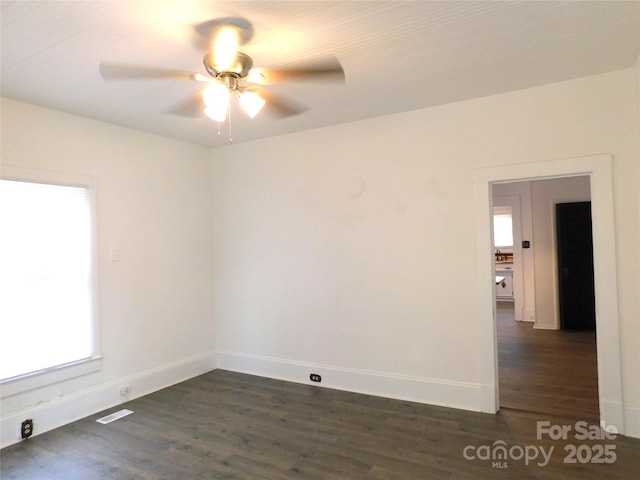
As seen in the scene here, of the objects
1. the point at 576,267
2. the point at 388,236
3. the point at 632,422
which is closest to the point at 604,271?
the point at 632,422

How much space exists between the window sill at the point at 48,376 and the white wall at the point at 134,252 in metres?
0.05

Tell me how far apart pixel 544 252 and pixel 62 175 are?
22.4ft

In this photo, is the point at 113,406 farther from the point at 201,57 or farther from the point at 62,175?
the point at 201,57

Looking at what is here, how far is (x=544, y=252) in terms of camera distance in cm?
673

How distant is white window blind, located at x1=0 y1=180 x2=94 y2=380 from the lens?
3.16 meters

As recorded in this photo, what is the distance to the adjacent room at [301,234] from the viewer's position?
2367mm

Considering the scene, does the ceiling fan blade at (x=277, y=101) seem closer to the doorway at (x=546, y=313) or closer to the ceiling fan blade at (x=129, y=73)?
the ceiling fan blade at (x=129, y=73)

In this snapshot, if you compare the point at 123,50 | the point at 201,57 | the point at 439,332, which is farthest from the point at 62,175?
the point at 439,332

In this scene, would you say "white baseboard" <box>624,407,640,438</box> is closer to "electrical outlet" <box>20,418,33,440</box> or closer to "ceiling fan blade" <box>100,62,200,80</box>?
"ceiling fan blade" <box>100,62,200,80</box>

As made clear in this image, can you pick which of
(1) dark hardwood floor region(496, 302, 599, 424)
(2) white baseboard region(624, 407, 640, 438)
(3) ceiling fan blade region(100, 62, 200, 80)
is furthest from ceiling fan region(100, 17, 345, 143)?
(1) dark hardwood floor region(496, 302, 599, 424)

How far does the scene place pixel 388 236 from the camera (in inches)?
153

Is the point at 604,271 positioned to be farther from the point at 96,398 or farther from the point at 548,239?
the point at 96,398

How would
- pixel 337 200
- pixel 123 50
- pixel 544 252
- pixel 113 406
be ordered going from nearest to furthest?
pixel 123 50
pixel 113 406
pixel 337 200
pixel 544 252

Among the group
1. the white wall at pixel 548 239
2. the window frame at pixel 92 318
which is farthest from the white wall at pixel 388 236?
the white wall at pixel 548 239
